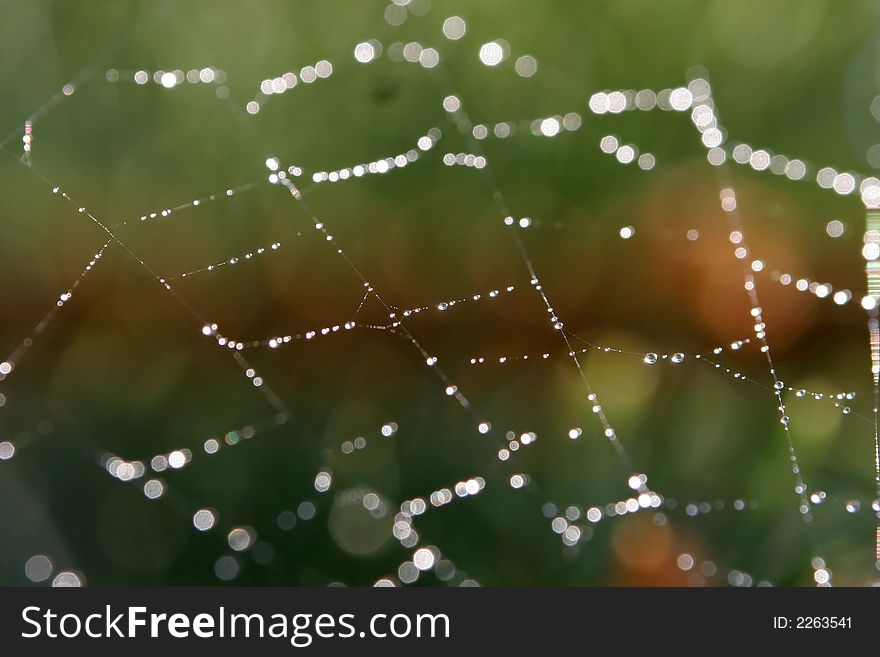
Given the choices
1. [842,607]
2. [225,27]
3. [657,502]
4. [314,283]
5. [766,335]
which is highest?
[225,27]

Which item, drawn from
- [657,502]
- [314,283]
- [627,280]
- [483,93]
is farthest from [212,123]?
[657,502]

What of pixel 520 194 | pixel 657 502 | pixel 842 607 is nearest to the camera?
pixel 842 607

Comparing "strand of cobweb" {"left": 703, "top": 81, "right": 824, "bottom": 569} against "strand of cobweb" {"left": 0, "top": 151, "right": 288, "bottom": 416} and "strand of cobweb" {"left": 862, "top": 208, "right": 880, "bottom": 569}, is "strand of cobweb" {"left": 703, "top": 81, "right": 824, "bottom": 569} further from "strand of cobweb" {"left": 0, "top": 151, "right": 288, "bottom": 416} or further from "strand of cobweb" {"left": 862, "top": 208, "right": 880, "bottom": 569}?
"strand of cobweb" {"left": 0, "top": 151, "right": 288, "bottom": 416}

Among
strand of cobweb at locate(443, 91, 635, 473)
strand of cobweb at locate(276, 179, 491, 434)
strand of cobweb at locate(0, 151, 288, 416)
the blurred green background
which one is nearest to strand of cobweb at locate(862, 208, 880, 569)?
the blurred green background

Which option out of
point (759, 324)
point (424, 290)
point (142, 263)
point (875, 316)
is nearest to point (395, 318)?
point (424, 290)

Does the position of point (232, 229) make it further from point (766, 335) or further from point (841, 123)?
point (841, 123)

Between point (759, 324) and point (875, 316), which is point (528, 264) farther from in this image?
point (875, 316)

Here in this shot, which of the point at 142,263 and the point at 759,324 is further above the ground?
the point at 142,263
